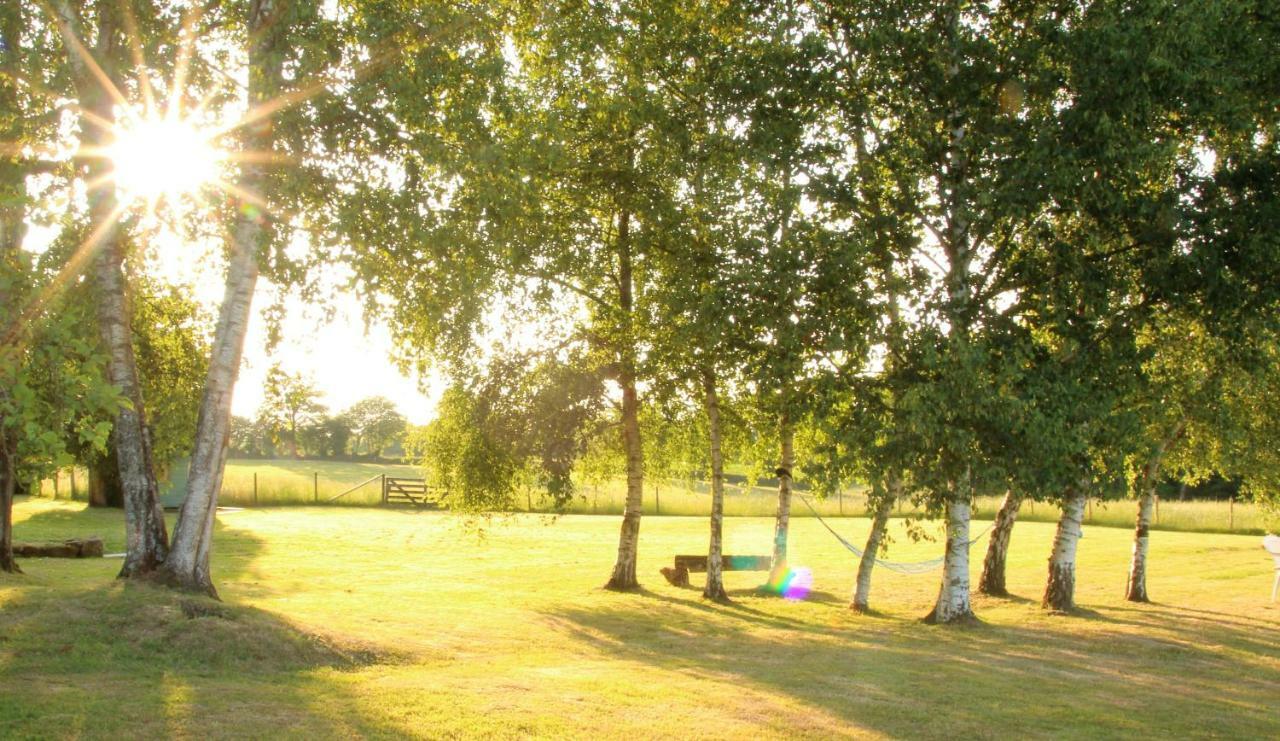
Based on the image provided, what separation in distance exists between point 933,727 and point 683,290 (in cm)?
905

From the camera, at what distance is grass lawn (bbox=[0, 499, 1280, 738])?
948cm

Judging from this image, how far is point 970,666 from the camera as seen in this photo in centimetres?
1393

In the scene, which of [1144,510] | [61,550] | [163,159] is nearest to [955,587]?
[1144,510]

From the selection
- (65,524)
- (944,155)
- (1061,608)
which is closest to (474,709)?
(944,155)

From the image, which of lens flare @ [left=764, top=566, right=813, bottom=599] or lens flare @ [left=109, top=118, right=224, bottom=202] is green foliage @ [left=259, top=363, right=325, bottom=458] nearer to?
lens flare @ [left=109, top=118, right=224, bottom=202]

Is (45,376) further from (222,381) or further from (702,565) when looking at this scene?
(702,565)

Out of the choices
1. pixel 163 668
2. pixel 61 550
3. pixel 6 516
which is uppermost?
pixel 6 516

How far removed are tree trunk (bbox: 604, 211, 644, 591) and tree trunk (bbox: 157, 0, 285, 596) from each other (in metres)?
8.50

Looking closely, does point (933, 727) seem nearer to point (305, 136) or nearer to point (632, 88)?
point (305, 136)

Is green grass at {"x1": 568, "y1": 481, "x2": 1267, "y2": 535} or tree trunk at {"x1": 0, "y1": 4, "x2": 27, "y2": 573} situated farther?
green grass at {"x1": 568, "y1": 481, "x2": 1267, "y2": 535}

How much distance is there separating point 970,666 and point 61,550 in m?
20.1

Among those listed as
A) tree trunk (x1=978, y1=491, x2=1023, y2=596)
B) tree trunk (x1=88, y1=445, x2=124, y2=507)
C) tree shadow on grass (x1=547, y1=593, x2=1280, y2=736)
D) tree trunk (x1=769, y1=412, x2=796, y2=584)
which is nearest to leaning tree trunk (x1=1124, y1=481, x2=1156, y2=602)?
tree trunk (x1=978, y1=491, x2=1023, y2=596)

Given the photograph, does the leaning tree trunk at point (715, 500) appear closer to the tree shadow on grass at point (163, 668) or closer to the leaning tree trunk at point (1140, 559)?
the leaning tree trunk at point (1140, 559)

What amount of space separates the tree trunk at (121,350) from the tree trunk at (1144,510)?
1823cm
